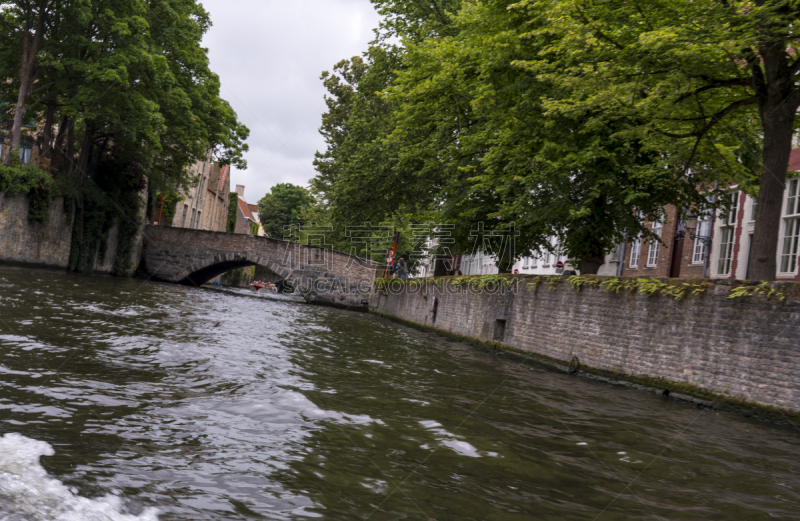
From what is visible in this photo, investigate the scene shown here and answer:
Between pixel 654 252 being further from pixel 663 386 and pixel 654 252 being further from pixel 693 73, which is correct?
pixel 693 73

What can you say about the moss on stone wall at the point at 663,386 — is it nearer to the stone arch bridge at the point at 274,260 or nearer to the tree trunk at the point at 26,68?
the tree trunk at the point at 26,68

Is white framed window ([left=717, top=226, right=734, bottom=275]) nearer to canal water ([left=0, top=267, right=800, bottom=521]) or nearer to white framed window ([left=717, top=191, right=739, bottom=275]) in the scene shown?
white framed window ([left=717, top=191, right=739, bottom=275])

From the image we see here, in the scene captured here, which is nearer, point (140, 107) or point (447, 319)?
point (447, 319)

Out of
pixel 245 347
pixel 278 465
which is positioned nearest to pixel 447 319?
pixel 245 347

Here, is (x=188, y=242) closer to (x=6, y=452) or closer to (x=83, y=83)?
(x=83, y=83)

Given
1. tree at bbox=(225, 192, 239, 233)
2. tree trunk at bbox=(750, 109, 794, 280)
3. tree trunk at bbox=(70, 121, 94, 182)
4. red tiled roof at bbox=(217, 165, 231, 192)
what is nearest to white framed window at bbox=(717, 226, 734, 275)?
tree trunk at bbox=(750, 109, 794, 280)

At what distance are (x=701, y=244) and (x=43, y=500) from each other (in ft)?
64.8

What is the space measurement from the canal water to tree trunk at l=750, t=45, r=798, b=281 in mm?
2580

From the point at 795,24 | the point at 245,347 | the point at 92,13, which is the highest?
the point at 92,13

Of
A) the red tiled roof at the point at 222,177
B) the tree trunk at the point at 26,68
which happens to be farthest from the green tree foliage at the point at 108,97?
the red tiled roof at the point at 222,177

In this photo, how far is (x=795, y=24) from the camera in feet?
27.7

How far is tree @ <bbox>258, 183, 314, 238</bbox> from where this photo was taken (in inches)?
3312

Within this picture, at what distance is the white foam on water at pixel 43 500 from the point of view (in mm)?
3102

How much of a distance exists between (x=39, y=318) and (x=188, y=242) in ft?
86.4
